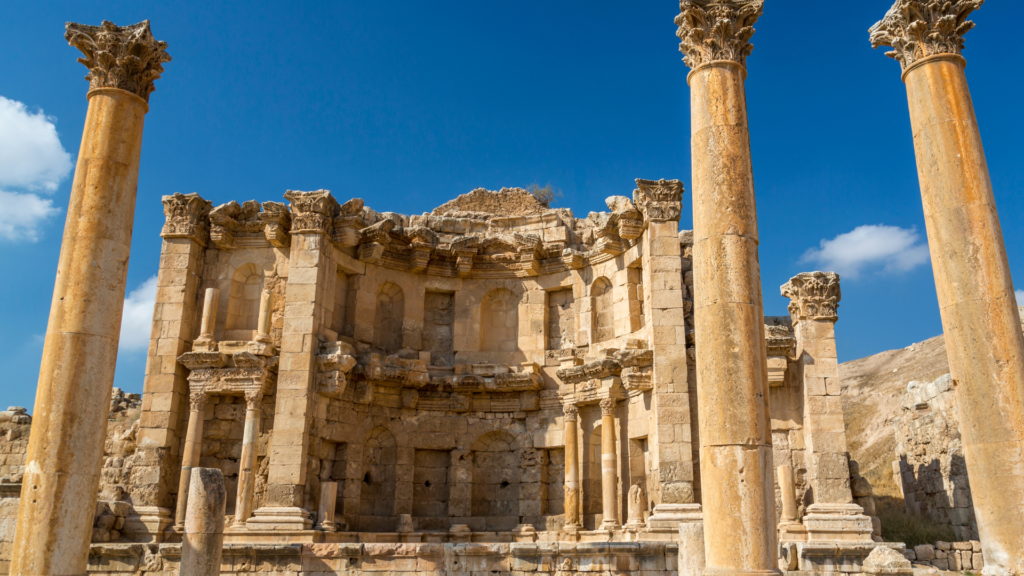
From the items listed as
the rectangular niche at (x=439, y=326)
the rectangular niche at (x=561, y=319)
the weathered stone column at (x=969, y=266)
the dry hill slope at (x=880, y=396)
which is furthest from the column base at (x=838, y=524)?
the dry hill slope at (x=880, y=396)

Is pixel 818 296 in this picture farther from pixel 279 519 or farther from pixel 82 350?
pixel 82 350

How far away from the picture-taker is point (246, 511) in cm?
1712

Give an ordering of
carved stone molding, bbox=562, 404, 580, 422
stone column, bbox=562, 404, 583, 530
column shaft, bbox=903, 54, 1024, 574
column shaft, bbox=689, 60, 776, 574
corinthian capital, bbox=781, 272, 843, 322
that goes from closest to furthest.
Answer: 1. column shaft, bbox=689, 60, 776, 574
2. column shaft, bbox=903, 54, 1024, 574
3. corinthian capital, bbox=781, 272, 843, 322
4. stone column, bbox=562, 404, 583, 530
5. carved stone molding, bbox=562, 404, 580, 422

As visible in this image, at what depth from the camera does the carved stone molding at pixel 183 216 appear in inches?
755

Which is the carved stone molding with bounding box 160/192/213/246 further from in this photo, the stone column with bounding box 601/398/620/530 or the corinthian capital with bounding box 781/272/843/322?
the corinthian capital with bounding box 781/272/843/322

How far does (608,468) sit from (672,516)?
99.9 inches

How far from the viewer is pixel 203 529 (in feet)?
38.9

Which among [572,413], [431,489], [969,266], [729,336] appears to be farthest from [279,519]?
[969,266]

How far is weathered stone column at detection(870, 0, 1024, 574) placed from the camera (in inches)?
384

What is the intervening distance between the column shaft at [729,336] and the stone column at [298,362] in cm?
1061

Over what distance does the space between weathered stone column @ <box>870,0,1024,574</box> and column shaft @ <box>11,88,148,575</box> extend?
450 inches

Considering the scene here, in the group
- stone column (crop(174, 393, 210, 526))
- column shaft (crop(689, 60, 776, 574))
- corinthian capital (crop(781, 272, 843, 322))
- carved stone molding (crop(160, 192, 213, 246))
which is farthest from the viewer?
carved stone molding (crop(160, 192, 213, 246))

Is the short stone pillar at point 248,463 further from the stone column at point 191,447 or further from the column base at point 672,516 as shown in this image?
the column base at point 672,516

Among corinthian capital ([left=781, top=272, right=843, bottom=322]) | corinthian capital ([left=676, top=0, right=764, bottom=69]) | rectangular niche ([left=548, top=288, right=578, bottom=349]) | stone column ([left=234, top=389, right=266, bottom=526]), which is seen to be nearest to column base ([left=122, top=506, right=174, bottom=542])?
stone column ([left=234, top=389, right=266, bottom=526])
